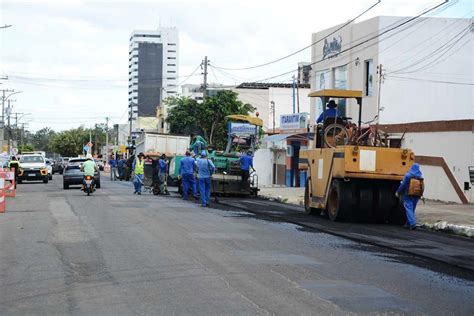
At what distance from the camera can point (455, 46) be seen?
3594 centimetres

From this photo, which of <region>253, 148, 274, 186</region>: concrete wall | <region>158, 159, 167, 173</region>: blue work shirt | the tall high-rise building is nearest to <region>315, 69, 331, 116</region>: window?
<region>253, 148, 274, 186</region>: concrete wall

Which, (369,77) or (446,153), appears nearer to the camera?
(446,153)

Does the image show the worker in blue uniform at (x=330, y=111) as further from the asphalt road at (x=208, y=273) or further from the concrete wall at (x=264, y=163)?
the concrete wall at (x=264, y=163)

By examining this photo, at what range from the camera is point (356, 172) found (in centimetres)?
1736

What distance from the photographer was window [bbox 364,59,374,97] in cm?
3522

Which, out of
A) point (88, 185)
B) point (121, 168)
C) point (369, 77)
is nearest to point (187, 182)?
point (88, 185)

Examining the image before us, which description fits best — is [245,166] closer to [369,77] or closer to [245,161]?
[245,161]

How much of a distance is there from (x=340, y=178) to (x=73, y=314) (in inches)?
462

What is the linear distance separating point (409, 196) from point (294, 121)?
23.9 metres

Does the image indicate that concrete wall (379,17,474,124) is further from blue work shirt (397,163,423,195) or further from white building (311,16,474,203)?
blue work shirt (397,163,423,195)

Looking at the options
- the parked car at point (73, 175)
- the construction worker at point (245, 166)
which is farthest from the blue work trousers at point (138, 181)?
the parked car at point (73, 175)

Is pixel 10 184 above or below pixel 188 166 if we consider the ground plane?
below

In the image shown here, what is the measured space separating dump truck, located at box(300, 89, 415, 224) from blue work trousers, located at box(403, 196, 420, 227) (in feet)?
2.02

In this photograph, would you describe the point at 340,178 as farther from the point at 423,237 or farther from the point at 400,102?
Answer: the point at 400,102
